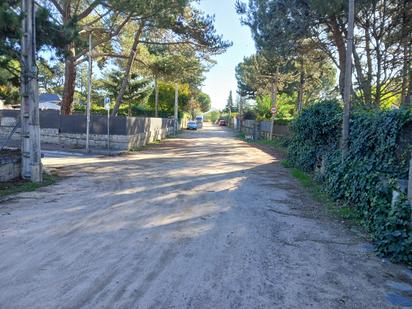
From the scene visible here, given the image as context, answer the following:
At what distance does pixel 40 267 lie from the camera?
4.88 m

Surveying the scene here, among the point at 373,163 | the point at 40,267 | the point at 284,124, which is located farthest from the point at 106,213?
the point at 284,124

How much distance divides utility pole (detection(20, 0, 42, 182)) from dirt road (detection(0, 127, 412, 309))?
1.45 metres

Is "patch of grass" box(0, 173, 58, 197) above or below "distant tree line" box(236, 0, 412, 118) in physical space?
below

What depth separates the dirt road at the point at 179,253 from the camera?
4227 mm

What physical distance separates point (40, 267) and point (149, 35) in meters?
23.8

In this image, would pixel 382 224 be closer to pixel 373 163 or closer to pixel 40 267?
pixel 373 163

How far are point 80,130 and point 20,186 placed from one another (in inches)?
505

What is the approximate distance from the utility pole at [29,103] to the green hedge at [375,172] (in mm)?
7846

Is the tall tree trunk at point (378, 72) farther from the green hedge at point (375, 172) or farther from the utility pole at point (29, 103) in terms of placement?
the utility pole at point (29, 103)

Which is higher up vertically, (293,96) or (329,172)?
(293,96)

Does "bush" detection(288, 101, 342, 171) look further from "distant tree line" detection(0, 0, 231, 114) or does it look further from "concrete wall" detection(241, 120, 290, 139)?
"concrete wall" detection(241, 120, 290, 139)

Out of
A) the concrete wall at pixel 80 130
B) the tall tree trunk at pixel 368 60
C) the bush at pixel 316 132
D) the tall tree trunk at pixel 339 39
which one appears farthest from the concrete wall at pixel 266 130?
the bush at pixel 316 132

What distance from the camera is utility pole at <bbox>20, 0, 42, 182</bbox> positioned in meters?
10.8

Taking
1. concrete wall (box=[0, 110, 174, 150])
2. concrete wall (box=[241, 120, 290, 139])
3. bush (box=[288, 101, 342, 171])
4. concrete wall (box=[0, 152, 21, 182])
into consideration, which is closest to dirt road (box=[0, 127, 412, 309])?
concrete wall (box=[0, 152, 21, 182])
